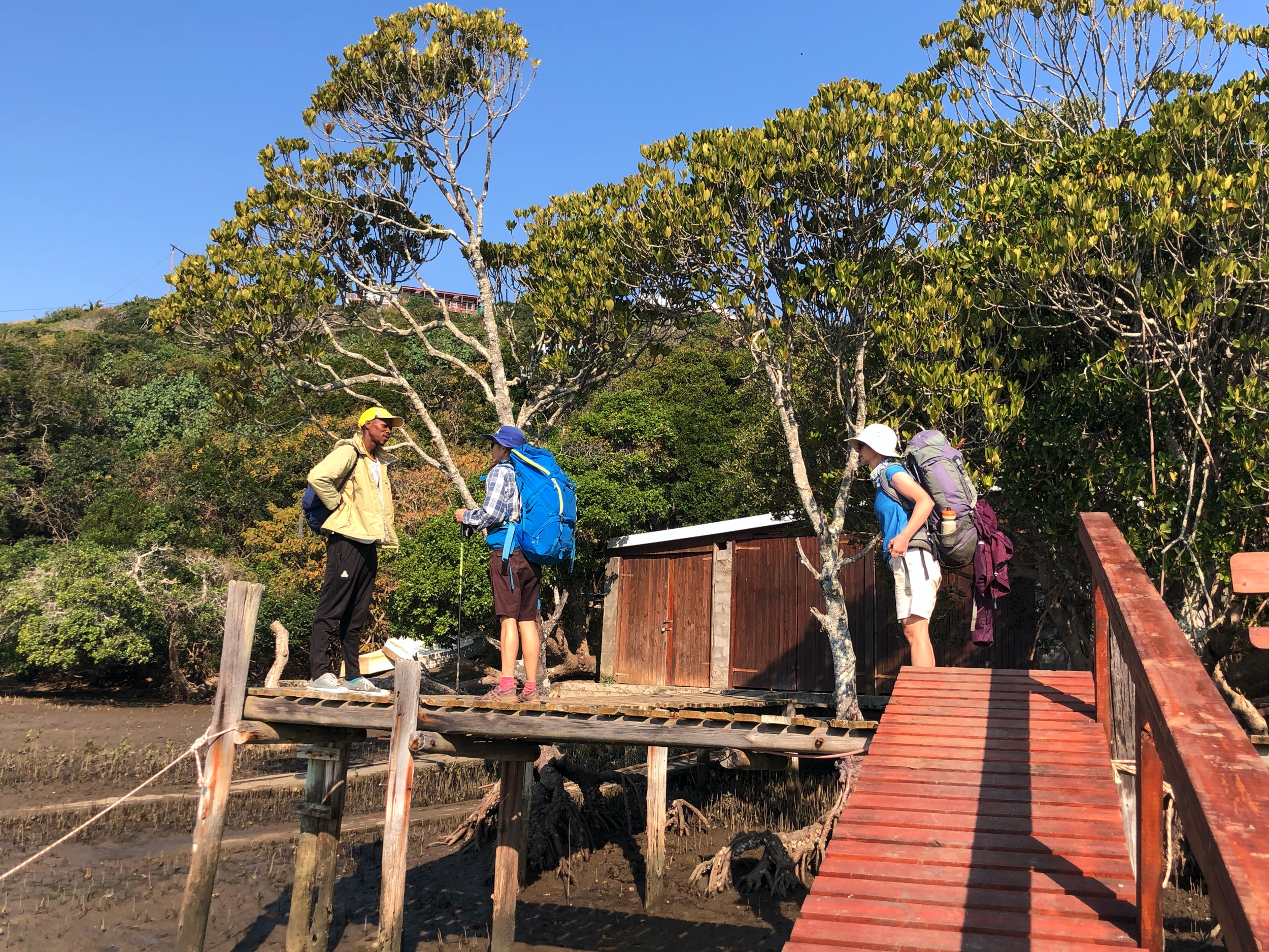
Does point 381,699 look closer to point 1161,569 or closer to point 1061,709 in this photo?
point 1061,709

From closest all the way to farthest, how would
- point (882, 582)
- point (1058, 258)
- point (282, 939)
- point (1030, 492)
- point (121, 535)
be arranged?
point (1058, 258) → point (282, 939) → point (1030, 492) → point (882, 582) → point (121, 535)

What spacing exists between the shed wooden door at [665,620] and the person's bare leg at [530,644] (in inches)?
464

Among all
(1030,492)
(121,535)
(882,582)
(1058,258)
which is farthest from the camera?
(121,535)

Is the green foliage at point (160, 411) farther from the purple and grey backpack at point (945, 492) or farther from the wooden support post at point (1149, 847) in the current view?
the wooden support post at point (1149, 847)

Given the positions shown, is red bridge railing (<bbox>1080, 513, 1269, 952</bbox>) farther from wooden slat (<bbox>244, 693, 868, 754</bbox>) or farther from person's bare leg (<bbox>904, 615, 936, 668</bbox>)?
wooden slat (<bbox>244, 693, 868, 754</bbox>)

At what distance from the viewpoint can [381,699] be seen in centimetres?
722

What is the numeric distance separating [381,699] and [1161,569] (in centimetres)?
649

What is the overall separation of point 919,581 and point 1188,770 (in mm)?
4799

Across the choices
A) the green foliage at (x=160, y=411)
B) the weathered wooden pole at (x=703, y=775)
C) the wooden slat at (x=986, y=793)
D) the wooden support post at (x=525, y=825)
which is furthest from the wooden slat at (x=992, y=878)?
the green foliage at (x=160, y=411)

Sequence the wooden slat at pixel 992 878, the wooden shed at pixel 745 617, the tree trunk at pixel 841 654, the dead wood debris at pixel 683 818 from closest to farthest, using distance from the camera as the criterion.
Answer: the wooden slat at pixel 992 878, the tree trunk at pixel 841 654, the dead wood debris at pixel 683 818, the wooden shed at pixel 745 617

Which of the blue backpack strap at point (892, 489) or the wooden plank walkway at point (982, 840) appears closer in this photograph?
the wooden plank walkway at point (982, 840)

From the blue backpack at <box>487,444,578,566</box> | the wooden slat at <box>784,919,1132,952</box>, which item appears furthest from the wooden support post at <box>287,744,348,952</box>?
the wooden slat at <box>784,919,1132,952</box>

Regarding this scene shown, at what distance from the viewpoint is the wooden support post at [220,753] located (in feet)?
22.9

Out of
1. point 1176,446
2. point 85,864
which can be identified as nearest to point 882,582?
point 1176,446
